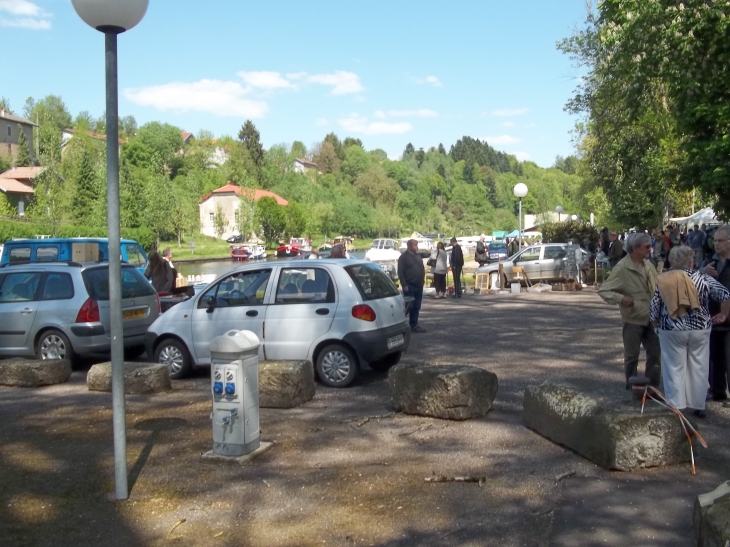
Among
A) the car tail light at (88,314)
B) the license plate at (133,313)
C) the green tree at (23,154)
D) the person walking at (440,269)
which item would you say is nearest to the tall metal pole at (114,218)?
the car tail light at (88,314)

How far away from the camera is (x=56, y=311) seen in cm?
1174

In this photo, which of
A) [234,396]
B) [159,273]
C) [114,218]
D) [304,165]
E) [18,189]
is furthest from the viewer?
[304,165]

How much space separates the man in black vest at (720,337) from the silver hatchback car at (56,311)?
811 cm

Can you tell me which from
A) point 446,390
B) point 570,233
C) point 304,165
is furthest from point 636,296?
point 304,165

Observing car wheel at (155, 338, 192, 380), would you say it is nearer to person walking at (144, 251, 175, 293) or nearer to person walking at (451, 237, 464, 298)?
person walking at (144, 251, 175, 293)

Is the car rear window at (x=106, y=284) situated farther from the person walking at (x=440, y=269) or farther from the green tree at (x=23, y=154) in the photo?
the green tree at (x=23, y=154)

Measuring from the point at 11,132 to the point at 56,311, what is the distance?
109 m

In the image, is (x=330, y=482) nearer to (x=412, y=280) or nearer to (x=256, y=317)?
(x=256, y=317)

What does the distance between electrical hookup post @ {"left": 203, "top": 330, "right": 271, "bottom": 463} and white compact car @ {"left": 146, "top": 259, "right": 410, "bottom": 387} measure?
10.3 ft

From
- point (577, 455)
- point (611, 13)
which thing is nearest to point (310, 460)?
point (577, 455)

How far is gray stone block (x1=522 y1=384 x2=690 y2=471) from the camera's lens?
593cm

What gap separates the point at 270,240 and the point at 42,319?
7864 centimetres

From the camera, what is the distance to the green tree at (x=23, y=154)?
10519cm

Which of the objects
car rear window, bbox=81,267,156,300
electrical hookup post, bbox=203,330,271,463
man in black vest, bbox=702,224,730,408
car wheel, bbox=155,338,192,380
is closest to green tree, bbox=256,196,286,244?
car rear window, bbox=81,267,156,300
